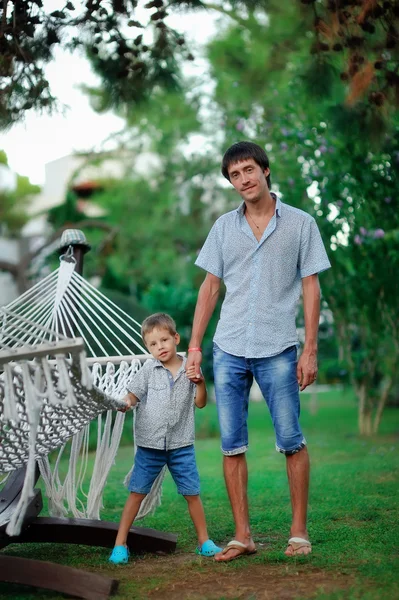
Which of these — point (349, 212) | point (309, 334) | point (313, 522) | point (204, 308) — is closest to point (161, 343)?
point (204, 308)

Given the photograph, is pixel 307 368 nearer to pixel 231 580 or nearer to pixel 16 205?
pixel 231 580

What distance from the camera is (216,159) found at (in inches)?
435

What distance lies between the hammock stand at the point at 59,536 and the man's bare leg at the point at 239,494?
9.0 inches

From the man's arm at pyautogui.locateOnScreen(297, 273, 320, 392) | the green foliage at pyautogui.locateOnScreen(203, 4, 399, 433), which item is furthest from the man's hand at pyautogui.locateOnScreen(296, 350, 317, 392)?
the green foliage at pyautogui.locateOnScreen(203, 4, 399, 433)

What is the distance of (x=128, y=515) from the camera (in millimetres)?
2322

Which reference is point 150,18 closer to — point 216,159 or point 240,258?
point 240,258

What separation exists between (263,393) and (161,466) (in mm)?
378

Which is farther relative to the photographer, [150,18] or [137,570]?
[150,18]

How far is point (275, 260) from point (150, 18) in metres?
1.41

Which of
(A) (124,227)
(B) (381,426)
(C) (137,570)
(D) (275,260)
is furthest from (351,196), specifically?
(A) (124,227)

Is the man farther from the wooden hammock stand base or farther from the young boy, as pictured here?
the wooden hammock stand base

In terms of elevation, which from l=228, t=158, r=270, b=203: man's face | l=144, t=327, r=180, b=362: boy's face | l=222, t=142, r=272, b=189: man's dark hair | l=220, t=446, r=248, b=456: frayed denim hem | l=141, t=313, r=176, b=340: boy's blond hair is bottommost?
l=220, t=446, r=248, b=456: frayed denim hem

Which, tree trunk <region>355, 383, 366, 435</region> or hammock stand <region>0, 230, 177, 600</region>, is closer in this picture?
hammock stand <region>0, 230, 177, 600</region>

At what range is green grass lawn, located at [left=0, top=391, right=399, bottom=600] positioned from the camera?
1.99 meters
